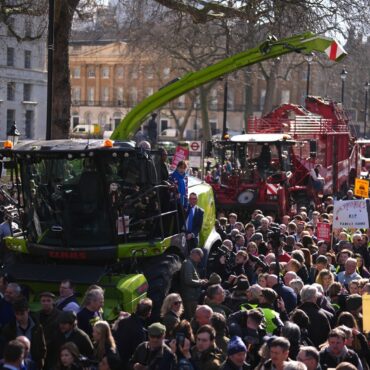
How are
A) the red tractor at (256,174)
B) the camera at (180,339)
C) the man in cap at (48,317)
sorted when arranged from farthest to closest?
the red tractor at (256,174) → the man in cap at (48,317) → the camera at (180,339)

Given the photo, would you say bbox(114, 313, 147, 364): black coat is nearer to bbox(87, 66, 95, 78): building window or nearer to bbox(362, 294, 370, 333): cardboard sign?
bbox(362, 294, 370, 333): cardboard sign

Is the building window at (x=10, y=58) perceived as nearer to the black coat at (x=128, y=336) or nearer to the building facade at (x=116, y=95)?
the building facade at (x=116, y=95)

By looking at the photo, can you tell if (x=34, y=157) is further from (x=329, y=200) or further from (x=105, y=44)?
(x=105, y=44)

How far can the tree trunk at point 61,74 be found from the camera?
19109 millimetres

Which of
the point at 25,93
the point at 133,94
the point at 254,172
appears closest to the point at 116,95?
the point at 133,94

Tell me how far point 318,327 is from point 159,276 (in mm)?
2704

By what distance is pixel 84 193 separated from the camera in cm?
1110

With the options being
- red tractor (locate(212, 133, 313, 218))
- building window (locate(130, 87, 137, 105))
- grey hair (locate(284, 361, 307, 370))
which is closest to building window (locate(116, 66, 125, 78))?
building window (locate(130, 87, 137, 105))

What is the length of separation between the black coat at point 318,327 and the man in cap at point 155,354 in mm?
2102

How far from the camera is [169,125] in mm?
113250

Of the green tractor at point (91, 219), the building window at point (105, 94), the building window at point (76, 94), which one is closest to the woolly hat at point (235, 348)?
the green tractor at point (91, 219)

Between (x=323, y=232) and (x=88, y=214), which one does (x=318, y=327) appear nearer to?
(x=88, y=214)

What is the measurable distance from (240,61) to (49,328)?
834cm

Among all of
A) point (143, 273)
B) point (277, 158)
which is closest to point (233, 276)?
point (143, 273)
